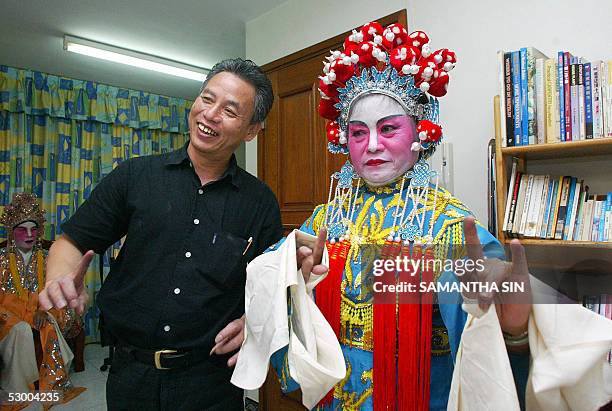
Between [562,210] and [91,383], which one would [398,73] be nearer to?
[562,210]

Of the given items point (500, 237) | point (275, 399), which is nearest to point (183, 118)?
point (275, 399)

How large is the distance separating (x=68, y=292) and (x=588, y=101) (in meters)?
1.59

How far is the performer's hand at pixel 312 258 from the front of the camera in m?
0.85

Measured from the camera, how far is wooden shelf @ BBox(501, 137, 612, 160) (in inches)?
49.1

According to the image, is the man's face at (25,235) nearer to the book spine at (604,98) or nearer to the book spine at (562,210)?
the book spine at (562,210)

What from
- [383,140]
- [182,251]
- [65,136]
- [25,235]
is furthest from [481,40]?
[65,136]

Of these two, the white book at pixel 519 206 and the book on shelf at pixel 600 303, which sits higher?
the white book at pixel 519 206

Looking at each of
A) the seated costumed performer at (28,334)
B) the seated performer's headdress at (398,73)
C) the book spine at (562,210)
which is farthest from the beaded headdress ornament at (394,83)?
the seated costumed performer at (28,334)

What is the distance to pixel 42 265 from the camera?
2.61 metres

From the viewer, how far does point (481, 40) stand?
169 centimetres

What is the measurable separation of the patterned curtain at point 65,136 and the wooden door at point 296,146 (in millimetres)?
2539

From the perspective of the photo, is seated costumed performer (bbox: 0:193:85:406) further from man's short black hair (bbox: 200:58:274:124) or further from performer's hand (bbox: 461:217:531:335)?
performer's hand (bbox: 461:217:531:335)

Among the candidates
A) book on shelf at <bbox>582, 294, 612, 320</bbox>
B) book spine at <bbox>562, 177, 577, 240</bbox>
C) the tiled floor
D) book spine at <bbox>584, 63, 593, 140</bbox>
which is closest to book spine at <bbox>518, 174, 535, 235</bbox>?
book spine at <bbox>562, 177, 577, 240</bbox>

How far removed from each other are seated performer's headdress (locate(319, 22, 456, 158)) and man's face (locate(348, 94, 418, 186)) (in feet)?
0.08
